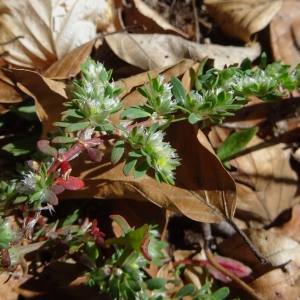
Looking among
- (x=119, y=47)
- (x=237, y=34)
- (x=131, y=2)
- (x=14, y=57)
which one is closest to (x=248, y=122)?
(x=237, y=34)

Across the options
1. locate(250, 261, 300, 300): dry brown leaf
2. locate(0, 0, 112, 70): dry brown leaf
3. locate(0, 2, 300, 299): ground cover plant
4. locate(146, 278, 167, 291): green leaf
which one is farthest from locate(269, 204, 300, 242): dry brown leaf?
locate(0, 0, 112, 70): dry brown leaf

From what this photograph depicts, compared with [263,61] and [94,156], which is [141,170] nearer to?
[94,156]

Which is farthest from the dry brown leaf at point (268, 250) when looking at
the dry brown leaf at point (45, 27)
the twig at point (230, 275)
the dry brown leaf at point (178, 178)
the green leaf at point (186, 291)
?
the dry brown leaf at point (45, 27)

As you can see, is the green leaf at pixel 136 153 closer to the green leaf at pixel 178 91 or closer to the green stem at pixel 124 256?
the green leaf at pixel 178 91

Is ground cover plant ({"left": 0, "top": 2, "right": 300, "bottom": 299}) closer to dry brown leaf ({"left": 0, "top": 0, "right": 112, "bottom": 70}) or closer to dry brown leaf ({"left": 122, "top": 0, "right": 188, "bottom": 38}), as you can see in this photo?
dry brown leaf ({"left": 0, "top": 0, "right": 112, "bottom": 70})

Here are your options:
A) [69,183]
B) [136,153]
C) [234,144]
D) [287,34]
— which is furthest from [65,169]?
[287,34]
